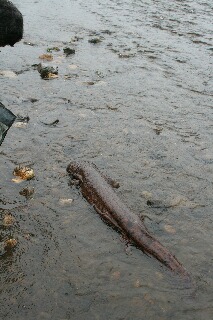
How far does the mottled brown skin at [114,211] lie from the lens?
3.69 meters

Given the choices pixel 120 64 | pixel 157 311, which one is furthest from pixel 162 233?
pixel 120 64

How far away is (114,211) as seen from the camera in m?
4.11

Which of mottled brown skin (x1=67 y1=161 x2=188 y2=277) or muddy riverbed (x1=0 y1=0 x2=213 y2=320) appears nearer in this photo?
muddy riverbed (x1=0 y1=0 x2=213 y2=320)

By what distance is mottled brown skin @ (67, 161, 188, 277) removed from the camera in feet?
12.1

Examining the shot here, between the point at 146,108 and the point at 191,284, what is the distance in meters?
3.94

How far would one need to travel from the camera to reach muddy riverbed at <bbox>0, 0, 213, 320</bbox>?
3414 millimetres

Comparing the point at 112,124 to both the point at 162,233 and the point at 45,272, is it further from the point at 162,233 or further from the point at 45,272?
the point at 45,272

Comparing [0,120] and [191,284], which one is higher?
[0,120]

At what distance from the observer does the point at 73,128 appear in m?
5.98

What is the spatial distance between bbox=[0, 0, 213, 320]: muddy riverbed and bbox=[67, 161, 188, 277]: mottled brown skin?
0.09 metres

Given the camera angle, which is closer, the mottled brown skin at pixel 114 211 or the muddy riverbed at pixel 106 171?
the muddy riverbed at pixel 106 171

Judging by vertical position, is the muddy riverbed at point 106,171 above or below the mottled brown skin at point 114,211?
below

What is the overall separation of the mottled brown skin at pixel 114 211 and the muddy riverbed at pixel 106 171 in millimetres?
94

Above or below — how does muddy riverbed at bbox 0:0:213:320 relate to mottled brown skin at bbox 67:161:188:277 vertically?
below
